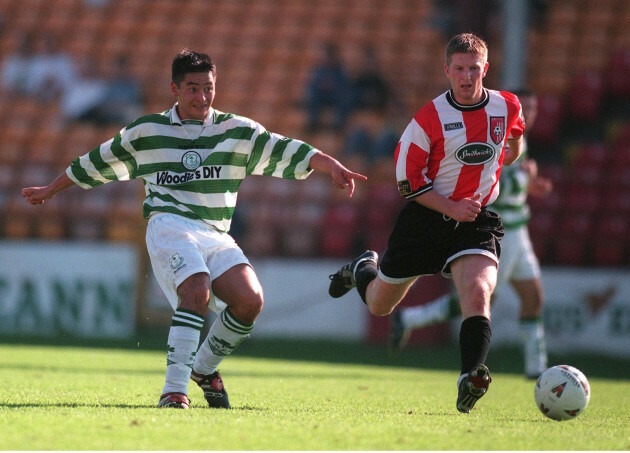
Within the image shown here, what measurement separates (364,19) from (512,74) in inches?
245

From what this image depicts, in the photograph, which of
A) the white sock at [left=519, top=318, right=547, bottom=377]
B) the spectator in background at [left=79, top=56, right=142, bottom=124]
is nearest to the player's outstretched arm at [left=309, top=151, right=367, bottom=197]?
the white sock at [left=519, top=318, right=547, bottom=377]

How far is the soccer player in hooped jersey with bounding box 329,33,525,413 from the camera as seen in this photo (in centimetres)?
595

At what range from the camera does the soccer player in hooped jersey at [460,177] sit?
595 cm

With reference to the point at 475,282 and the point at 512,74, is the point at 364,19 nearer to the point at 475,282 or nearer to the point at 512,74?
the point at 512,74

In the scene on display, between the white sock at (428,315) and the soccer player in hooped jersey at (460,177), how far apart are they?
9.26 ft

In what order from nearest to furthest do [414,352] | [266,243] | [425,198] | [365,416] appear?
[365,416]
[425,198]
[414,352]
[266,243]

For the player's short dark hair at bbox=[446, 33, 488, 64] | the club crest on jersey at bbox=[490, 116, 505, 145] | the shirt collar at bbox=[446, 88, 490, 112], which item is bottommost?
the club crest on jersey at bbox=[490, 116, 505, 145]

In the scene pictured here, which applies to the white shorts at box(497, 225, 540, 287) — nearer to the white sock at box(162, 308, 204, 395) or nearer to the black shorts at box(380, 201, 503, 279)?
the black shorts at box(380, 201, 503, 279)

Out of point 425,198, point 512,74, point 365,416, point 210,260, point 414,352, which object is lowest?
point 414,352

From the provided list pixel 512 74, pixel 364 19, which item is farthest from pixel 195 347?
pixel 364 19

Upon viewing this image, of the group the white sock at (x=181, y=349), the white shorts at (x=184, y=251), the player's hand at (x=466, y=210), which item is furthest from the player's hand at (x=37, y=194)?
the player's hand at (x=466, y=210)

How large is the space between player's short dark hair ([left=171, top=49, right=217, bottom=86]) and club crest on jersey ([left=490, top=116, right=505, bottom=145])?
1.54 meters

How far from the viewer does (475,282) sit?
231 inches

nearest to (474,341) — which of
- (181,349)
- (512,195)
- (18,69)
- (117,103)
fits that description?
(181,349)
